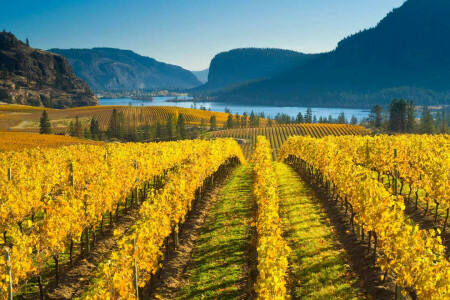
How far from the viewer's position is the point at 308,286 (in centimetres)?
1333

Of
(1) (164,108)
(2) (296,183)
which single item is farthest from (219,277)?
(1) (164,108)

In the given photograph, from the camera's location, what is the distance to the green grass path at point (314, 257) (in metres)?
12.9

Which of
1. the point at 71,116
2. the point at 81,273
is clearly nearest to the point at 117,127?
the point at 71,116

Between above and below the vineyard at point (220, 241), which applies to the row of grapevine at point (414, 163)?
above

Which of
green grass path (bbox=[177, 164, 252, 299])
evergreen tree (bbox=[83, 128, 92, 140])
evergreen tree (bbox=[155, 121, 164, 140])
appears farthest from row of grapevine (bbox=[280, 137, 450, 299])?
evergreen tree (bbox=[155, 121, 164, 140])

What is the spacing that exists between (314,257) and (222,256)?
458cm

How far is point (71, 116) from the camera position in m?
136

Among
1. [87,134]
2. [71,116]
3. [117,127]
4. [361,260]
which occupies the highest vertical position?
[71,116]

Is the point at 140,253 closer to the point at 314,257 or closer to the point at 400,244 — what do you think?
the point at 314,257

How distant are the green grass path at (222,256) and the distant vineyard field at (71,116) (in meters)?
93.6

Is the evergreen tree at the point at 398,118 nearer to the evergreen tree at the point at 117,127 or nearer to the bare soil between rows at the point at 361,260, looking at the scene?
the evergreen tree at the point at 117,127

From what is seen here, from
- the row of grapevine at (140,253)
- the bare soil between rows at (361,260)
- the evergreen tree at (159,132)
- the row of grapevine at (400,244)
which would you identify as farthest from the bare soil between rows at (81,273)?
the evergreen tree at (159,132)

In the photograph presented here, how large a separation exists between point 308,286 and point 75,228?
415 inches

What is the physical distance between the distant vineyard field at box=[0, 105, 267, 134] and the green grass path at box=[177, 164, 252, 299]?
307ft
